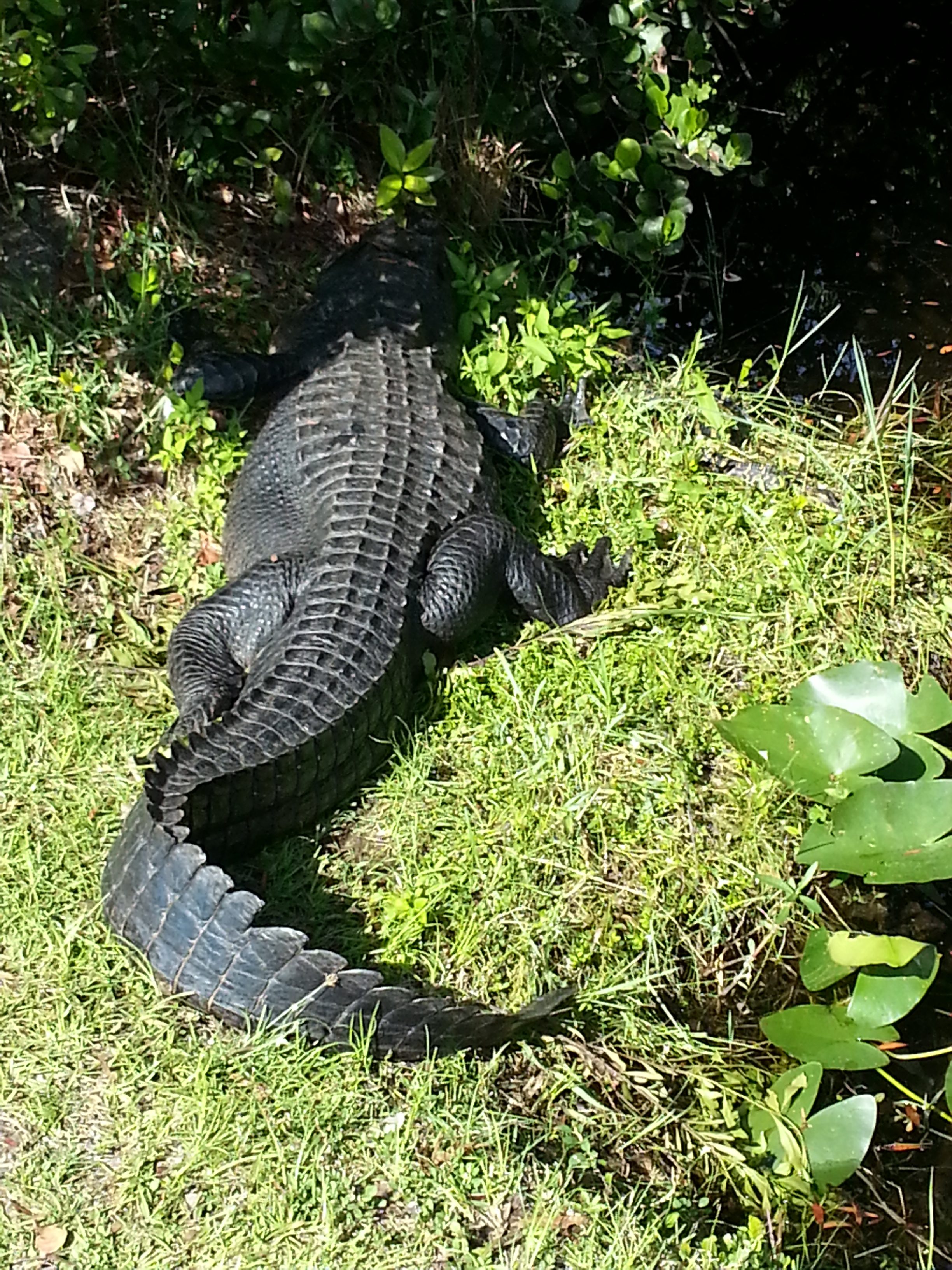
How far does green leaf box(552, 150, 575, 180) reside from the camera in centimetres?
441

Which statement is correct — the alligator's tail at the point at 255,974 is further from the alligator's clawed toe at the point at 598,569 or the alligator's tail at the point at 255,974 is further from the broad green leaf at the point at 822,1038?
the alligator's clawed toe at the point at 598,569

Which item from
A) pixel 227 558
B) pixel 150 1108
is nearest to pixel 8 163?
pixel 227 558

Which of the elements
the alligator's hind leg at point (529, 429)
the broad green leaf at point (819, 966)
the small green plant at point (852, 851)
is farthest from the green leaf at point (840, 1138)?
the alligator's hind leg at point (529, 429)

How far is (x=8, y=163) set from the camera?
418 cm

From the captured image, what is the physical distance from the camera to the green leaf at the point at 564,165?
4410mm

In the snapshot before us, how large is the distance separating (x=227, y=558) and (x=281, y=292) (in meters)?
1.40

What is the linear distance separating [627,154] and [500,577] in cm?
172

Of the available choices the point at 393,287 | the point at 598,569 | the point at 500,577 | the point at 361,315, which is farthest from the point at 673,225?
the point at 500,577

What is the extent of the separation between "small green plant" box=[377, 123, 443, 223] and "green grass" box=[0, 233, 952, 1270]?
102cm

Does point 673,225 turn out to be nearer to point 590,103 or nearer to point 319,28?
point 590,103

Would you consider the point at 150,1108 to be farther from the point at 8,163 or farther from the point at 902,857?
the point at 8,163

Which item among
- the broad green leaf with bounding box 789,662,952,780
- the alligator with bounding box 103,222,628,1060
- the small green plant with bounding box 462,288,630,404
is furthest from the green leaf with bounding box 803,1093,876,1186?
the small green plant with bounding box 462,288,630,404

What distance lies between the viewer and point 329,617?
3.34 metres

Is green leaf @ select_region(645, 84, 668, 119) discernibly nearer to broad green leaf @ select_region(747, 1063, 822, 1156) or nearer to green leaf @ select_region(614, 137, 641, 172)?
green leaf @ select_region(614, 137, 641, 172)
